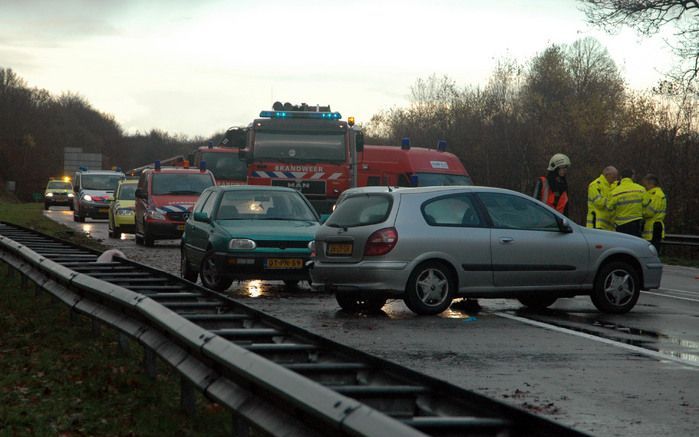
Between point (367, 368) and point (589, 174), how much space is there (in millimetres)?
42060

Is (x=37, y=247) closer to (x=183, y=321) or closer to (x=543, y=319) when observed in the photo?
(x=543, y=319)

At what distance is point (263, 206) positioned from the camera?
17453mm

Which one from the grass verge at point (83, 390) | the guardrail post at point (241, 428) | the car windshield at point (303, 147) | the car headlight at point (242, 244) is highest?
the car windshield at point (303, 147)

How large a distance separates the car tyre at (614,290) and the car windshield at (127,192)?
22.1m

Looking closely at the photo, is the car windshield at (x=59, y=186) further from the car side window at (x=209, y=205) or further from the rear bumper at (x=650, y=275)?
the rear bumper at (x=650, y=275)

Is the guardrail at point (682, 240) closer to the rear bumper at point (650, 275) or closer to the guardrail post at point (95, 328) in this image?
the rear bumper at point (650, 275)

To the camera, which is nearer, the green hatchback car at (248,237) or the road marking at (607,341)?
the road marking at (607,341)

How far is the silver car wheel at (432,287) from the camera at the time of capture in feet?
43.5

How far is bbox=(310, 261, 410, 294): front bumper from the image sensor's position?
13.0 m

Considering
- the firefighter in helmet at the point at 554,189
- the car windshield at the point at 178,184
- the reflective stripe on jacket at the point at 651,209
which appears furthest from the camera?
the car windshield at the point at 178,184

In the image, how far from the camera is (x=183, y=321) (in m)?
6.33

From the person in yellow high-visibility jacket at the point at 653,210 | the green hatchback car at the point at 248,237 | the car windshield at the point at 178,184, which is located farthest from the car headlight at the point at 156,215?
the person in yellow high-visibility jacket at the point at 653,210

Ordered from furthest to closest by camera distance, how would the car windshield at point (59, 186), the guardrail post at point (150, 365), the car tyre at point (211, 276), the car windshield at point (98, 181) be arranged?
the car windshield at point (59, 186), the car windshield at point (98, 181), the car tyre at point (211, 276), the guardrail post at point (150, 365)

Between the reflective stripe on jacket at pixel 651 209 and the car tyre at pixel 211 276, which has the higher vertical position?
the reflective stripe on jacket at pixel 651 209
